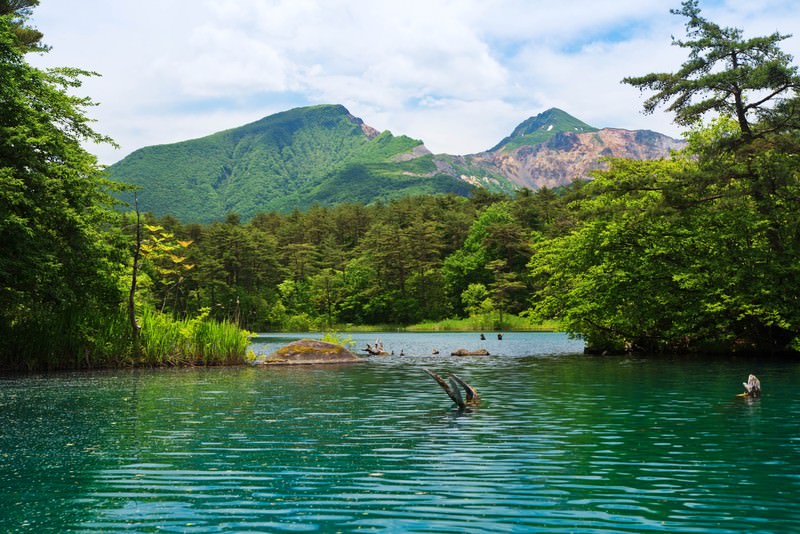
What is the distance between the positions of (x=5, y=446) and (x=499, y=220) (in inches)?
4429

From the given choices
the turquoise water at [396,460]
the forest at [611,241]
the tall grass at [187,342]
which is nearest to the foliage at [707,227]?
the forest at [611,241]

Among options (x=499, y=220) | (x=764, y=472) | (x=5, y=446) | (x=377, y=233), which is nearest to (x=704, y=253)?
(x=764, y=472)

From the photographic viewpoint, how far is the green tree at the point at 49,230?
25.9m

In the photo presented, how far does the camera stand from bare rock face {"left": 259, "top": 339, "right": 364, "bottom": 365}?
36344 millimetres

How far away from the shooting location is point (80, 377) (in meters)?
27.0

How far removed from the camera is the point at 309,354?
122ft

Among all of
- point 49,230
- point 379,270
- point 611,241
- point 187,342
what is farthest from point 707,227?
point 379,270

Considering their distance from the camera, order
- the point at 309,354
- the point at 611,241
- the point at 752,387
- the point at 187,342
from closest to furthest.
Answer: the point at 752,387 < the point at 187,342 < the point at 309,354 < the point at 611,241

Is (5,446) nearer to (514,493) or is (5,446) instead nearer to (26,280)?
(514,493)

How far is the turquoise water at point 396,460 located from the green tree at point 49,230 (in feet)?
20.8

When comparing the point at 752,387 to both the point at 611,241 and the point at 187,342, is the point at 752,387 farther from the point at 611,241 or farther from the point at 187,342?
the point at 187,342

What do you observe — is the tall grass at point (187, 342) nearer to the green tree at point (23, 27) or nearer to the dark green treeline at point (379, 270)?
the green tree at point (23, 27)

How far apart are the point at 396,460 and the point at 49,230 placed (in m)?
23.7

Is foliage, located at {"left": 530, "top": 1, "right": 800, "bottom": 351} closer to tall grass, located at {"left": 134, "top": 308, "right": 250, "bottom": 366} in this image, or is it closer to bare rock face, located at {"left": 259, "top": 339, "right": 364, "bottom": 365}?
bare rock face, located at {"left": 259, "top": 339, "right": 364, "bottom": 365}
